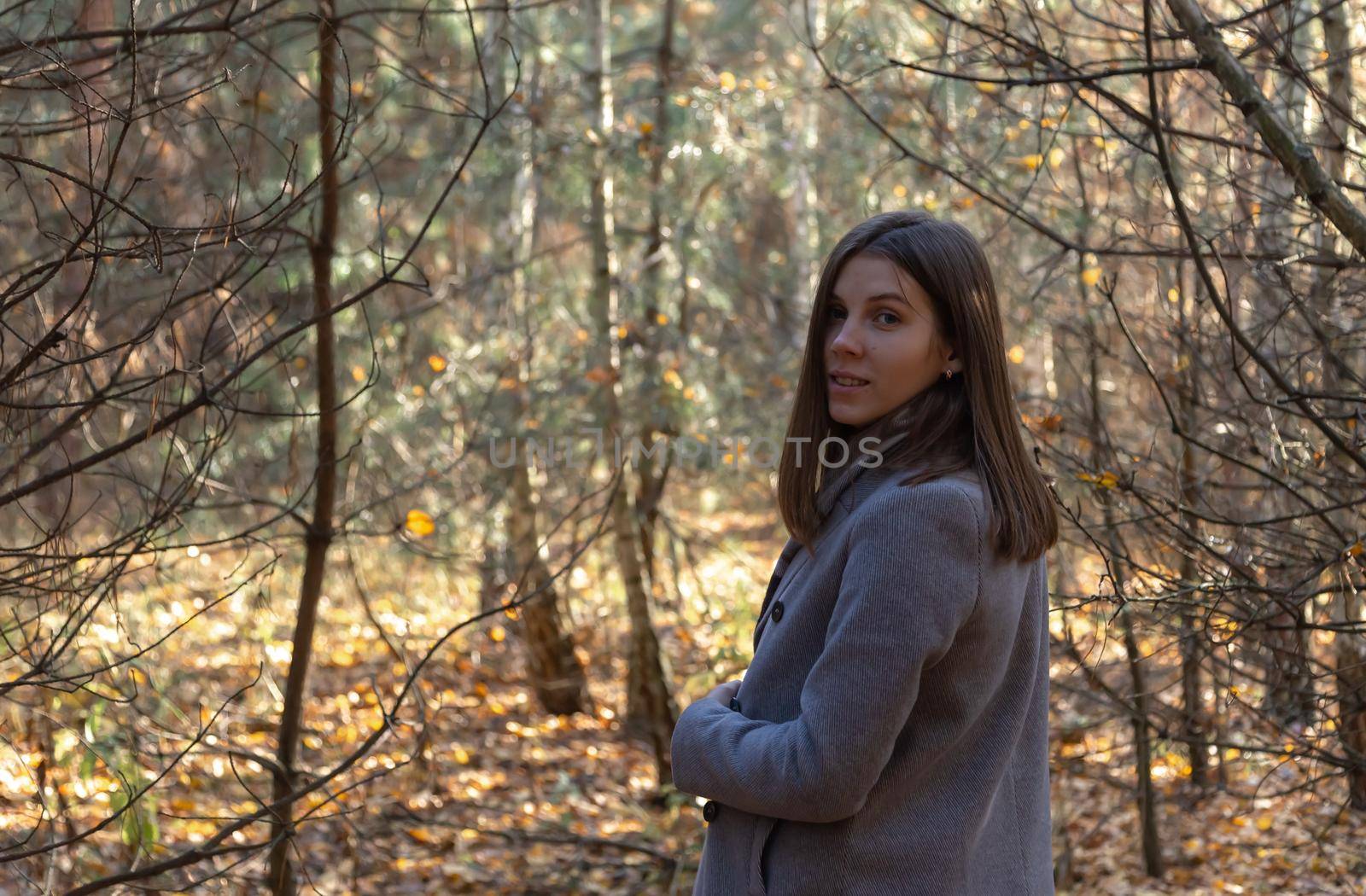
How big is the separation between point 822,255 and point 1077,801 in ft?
18.6

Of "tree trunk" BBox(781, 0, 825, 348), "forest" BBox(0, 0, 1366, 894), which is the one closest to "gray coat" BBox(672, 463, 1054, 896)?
"forest" BBox(0, 0, 1366, 894)

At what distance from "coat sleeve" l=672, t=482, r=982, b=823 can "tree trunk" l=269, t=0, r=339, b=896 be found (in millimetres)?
2205

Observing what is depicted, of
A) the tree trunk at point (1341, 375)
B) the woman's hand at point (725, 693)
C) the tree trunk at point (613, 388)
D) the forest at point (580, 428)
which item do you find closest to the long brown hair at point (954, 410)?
the woman's hand at point (725, 693)

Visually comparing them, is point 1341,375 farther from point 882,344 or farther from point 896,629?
point 896,629

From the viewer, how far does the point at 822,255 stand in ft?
35.7

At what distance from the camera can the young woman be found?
1487mm

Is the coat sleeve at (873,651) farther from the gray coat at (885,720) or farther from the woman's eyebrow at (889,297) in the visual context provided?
the woman's eyebrow at (889,297)

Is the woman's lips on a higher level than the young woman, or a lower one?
higher

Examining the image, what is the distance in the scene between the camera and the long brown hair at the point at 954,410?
160 centimetres

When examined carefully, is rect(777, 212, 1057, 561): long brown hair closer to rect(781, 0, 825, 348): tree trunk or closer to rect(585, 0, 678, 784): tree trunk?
rect(585, 0, 678, 784): tree trunk

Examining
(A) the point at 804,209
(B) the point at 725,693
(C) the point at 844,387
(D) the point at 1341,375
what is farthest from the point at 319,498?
(A) the point at 804,209

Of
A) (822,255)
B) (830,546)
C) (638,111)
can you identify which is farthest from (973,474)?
(822,255)

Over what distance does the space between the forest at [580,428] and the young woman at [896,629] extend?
0.64 meters

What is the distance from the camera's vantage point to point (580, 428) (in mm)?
7496
